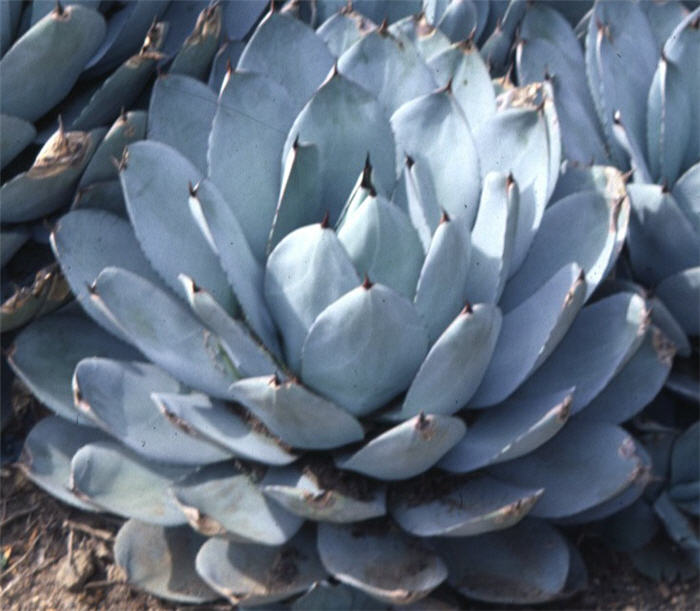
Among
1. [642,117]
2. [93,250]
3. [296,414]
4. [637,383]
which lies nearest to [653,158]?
[642,117]

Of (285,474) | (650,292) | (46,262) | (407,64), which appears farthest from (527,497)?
(46,262)

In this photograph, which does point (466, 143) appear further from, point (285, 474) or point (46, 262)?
point (46, 262)

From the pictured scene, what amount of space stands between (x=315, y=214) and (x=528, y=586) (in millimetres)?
582

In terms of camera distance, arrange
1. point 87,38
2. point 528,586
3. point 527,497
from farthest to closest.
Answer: point 87,38
point 528,586
point 527,497

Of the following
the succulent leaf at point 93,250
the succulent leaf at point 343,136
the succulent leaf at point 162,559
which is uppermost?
the succulent leaf at point 343,136

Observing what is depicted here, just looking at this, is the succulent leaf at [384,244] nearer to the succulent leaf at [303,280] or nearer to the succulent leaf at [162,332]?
the succulent leaf at [303,280]

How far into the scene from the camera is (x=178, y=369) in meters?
1.45

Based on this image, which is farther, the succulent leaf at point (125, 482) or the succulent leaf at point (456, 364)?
the succulent leaf at point (125, 482)

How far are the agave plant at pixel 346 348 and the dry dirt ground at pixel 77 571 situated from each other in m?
0.09

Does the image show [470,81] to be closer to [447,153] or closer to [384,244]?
[447,153]

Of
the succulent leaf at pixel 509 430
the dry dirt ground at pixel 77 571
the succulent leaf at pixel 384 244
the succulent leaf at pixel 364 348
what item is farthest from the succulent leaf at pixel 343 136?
the dry dirt ground at pixel 77 571

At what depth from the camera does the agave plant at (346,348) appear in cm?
138

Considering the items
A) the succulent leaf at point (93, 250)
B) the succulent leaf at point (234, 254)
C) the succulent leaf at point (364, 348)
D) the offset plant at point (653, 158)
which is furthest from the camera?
the offset plant at point (653, 158)

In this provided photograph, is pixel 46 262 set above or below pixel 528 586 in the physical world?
above
